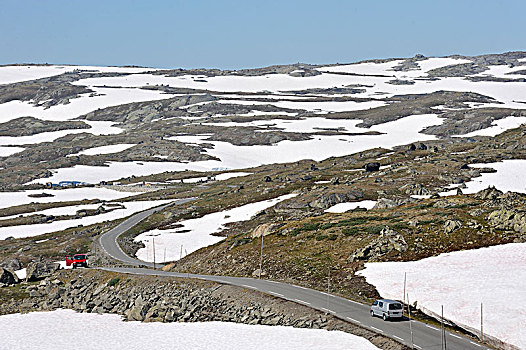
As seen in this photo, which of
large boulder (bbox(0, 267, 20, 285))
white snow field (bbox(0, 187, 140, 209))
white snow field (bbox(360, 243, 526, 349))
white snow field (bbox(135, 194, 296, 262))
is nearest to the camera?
white snow field (bbox(360, 243, 526, 349))

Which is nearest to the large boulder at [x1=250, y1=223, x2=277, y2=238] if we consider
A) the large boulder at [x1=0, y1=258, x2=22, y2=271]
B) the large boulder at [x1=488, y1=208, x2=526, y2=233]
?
the large boulder at [x1=488, y1=208, x2=526, y2=233]

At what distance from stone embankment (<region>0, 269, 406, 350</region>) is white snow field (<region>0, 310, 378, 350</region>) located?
1.17m

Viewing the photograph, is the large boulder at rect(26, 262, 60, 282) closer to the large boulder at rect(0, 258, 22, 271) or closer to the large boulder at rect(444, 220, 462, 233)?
the large boulder at rect(0, 258, 22, 271)

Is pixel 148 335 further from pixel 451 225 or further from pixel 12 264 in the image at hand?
pixel 12 264

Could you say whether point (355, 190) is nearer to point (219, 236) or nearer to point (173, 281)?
point (219, 236)

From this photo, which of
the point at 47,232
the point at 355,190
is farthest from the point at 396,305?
the point at 47,232

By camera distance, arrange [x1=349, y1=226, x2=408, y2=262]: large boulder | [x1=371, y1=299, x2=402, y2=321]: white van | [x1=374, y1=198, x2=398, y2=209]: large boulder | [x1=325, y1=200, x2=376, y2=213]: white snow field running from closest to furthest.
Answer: [x1=371, y1=299, x2=402, y2=321]: white van
[x1=349, y1=226, x2=408, y2=262]: large boulder
[x1=374, y1=198, x2=398, y2=209]: large boulder
[x1=325, y1=200, x2=376, y2=213]: white snow field

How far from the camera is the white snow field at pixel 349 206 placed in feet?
306

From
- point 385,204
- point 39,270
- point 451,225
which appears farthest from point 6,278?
point 451,225

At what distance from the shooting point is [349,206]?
94.8 meters

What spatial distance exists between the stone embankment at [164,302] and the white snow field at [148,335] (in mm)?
1167

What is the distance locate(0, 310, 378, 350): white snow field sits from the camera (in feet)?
126

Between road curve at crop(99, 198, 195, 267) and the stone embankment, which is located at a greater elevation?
the stone embankment

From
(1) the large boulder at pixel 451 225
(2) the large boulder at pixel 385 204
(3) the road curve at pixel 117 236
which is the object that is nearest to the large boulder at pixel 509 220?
(1) the large boulder at pixel 451 225
